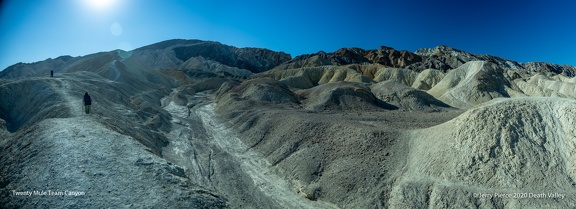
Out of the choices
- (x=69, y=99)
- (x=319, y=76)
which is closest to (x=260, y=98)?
(x=69, y=99)

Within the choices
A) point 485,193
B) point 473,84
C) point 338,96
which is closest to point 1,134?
point 485,193

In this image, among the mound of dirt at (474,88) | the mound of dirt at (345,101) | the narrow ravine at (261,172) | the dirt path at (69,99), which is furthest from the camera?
the mound of dirt at (474,88)

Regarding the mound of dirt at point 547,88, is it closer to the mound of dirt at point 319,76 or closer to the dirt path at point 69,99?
the mound of dirt at point 319,76

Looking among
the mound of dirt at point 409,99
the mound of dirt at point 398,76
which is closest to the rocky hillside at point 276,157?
the mound of dirt at point 409,99

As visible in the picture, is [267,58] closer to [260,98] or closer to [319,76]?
[319,76]

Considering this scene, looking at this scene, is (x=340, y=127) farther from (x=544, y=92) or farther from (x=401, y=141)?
(x=544, y=92)
